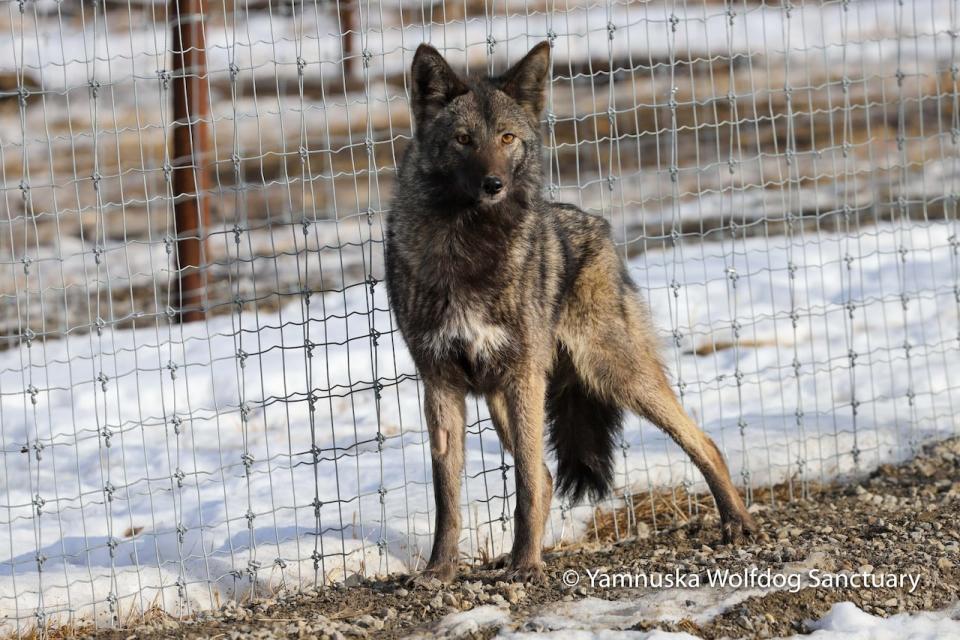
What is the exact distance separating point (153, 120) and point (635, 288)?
11901mm

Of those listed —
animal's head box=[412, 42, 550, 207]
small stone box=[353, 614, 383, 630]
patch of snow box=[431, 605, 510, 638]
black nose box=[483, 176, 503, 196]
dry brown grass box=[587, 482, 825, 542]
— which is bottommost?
dry brown grass box=[587, 482, 825, 542]

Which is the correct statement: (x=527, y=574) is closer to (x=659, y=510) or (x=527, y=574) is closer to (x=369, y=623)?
(x=369, y=623)

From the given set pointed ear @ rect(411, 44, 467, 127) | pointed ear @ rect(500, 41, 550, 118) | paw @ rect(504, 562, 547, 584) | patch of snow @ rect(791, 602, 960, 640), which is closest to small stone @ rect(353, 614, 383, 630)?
paw @ rect(504, 562, 547, 584)

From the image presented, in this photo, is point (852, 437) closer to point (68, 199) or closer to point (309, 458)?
point (309, 458)

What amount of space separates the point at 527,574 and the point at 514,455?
0.51 metres

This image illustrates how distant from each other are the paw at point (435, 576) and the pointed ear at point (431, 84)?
6.18 feet

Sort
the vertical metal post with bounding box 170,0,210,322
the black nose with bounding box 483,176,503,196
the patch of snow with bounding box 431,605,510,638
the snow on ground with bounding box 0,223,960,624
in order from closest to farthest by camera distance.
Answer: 1. the patch of snow with bounding box 431,605,510,638
2. the black nose with bounding box 483,176,503,196
3. the snow on ground with bounding box 0,223,960,624
4. the vertical metal post with bounding box 170,0,210,322

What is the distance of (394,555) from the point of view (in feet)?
17.4

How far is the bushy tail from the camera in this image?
5348 millimetres

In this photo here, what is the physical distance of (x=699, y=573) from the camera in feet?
15.1

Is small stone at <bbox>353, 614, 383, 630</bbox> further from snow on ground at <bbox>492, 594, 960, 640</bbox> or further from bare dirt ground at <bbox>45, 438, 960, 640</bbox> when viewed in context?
snow on ground at <bbox>492, 594, 960, 640</bbox>

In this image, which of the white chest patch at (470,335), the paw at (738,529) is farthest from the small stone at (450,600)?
the paw at (738,529)

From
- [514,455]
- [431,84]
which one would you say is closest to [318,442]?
[514,455]

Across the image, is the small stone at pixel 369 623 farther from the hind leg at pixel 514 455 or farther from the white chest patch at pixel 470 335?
the white chest patch at pixel 470 335
